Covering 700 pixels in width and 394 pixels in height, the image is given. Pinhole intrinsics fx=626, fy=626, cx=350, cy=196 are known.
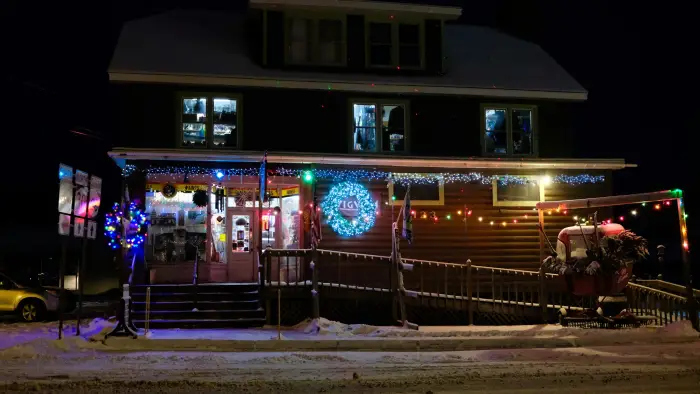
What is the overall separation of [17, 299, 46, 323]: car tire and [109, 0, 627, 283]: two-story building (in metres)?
3.65

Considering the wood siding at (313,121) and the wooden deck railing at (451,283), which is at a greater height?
the wood siding at (313,121)

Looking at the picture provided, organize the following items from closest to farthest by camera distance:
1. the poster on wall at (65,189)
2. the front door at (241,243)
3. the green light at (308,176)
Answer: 1. the poster on wall at (65,189)
2. the green light at (308,176)
3. the front door at (241,243)

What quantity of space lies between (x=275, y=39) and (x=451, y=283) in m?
8.40

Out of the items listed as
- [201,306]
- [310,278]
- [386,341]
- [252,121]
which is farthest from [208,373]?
[252,121]

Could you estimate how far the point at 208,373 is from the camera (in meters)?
9.12

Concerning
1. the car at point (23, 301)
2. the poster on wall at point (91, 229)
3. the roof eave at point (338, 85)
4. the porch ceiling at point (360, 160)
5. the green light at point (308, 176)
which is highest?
the roof eave at point (338, 85)

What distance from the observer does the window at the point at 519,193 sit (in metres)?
17.5

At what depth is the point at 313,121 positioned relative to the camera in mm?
17141

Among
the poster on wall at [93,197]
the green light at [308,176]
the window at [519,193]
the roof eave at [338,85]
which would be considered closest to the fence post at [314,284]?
the green light at [308,176]

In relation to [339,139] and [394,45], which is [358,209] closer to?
[339,139]

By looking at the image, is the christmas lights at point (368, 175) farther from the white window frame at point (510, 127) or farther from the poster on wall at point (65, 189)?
the poster on wall at point (65, 189)

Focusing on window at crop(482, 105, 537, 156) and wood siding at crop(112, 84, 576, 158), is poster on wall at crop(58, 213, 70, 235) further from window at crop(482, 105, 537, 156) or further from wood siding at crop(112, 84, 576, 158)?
window at crop(482, 105, 537, 156)

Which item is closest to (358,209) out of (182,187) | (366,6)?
(182,187)

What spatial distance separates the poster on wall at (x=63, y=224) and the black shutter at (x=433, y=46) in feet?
35.9
